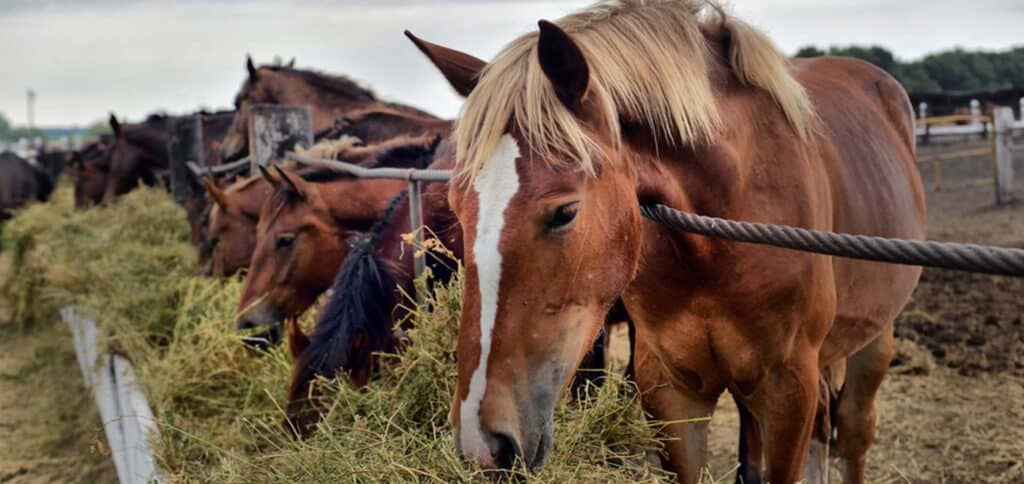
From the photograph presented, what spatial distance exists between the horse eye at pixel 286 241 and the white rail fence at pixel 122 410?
880 mm

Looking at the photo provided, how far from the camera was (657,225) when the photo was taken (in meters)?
2.05

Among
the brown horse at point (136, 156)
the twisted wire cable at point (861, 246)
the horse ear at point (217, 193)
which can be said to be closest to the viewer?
the twisted wire cable at point (861, 246)

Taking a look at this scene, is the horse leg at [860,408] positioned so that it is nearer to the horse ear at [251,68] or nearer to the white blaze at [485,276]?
the white blaze at [485,276]

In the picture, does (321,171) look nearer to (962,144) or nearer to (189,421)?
(189,421)

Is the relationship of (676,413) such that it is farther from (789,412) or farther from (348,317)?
(348,317)

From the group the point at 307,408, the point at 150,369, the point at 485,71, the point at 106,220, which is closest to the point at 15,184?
the point at 106,220

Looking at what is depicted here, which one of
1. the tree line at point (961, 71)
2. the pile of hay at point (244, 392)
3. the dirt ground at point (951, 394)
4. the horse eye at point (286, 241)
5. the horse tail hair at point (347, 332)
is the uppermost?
the tree line at point (961, 71)

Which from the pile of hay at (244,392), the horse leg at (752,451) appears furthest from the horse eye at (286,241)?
the horse leg at (752,451)

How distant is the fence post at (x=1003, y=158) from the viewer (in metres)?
10.1

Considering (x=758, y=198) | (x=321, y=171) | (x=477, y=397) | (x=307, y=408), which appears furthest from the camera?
(x=321, y=171)

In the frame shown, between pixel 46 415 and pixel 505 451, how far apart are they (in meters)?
5.26

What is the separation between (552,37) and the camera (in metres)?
1.59

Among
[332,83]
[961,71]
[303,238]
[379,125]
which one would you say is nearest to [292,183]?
[303,238]

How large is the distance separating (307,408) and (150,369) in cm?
176
